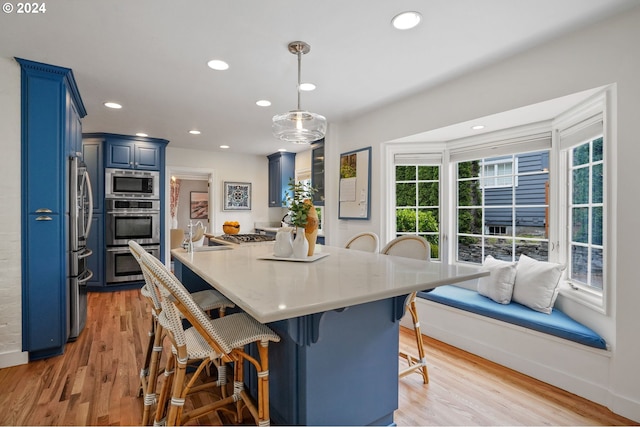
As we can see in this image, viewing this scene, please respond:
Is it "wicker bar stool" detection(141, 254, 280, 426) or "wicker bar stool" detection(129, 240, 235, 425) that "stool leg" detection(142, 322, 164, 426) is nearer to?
"wicker bar stool" detection(129, 240, 235, 425)

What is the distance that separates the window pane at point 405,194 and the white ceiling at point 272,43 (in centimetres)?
69

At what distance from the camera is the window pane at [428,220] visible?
3643 millimetres

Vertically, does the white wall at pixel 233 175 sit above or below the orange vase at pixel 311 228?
above

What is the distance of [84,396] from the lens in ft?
6.75

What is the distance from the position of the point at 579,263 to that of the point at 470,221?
1.06 metres

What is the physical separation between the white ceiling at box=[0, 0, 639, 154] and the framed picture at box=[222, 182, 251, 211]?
2.78m

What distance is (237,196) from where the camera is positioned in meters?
6.24

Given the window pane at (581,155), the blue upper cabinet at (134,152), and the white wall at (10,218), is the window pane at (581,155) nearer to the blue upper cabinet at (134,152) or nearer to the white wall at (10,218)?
the white wall at (10,218)

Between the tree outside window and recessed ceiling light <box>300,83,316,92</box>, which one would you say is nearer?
recessed ceiling light <box>300,83,316,92</box>

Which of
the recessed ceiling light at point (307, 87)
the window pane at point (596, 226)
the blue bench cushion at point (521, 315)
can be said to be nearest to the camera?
the blue bench cushion at point (521, 315)

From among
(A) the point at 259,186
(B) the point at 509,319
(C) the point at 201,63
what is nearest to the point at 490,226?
(B) the point at 509,319

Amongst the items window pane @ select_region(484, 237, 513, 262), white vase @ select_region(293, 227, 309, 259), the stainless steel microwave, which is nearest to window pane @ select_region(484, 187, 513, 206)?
window pane @ select_region(484, 237, 513, 262)

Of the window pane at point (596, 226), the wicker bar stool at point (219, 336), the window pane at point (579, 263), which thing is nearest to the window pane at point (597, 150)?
the window pane at point (596, 226)

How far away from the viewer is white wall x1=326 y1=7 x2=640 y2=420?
1.84m
